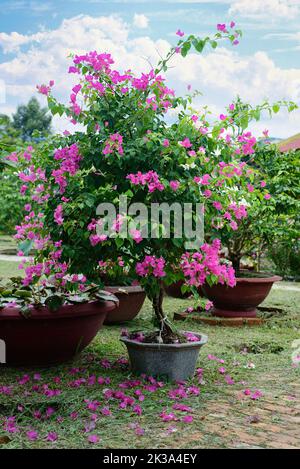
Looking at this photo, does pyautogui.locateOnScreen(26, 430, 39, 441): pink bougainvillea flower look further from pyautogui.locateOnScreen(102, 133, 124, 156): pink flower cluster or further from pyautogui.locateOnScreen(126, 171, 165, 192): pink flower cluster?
pyautogui.locateOnScreen(102, 133, 124, 156): pink flower cluster

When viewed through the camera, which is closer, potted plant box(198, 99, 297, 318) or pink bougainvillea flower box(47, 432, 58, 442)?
pink bougainvillea flower box(47, 432, 58, 442)

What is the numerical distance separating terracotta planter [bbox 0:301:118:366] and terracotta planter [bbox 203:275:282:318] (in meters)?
2.47

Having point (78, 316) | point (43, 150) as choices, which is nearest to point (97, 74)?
point (43, 150)

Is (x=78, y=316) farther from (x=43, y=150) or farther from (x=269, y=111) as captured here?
(x=269, y=111)

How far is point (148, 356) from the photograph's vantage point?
4176 millimetres

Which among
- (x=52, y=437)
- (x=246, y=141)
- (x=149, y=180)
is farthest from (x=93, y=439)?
(x=246, y=141)

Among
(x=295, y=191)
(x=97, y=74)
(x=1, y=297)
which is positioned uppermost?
(x=97, y=74)

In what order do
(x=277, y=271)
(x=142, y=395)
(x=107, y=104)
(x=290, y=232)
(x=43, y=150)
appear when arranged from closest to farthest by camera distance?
(x=142, y=395)
(x=107, y=104)
(x=43, y=150)
(x=290, y=232)
(x=277, y=271)

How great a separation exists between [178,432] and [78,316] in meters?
1.47

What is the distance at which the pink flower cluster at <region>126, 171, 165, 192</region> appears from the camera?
3.75 metres

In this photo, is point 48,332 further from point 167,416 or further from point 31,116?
point 31,116

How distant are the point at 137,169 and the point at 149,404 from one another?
1.51 metres

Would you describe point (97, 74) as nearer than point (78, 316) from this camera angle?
Yes

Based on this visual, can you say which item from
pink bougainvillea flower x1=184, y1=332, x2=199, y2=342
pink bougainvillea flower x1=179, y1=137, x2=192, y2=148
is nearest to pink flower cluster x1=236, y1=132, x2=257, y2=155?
pink bougainvillea flower x1=179, y1=137, x2=192, y2=148
